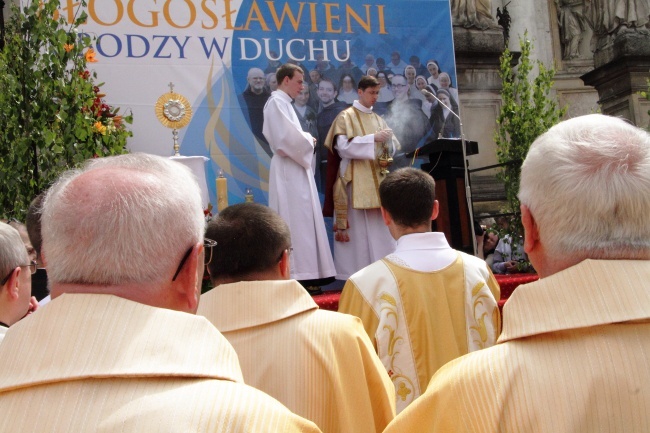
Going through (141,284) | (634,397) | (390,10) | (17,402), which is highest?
(390,10)

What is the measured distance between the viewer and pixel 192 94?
9047 millimetres

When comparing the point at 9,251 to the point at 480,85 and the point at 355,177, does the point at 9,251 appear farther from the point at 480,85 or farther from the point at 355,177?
the point at 480,85

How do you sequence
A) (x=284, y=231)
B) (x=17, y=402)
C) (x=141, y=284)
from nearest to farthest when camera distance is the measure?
(x=17, y=402) < (x=141, y=284) < (x=284, y=231)

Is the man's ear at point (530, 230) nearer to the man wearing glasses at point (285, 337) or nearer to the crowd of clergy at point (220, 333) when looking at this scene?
the crowd of clergy at point (220, 333)

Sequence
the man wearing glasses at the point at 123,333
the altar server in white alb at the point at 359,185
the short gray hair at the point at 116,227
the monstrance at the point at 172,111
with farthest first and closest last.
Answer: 1. the monstrance at the point at 172,111
2. the altar server in white alb at the point at 359,185
3. the short gray hair at the point at 116,227
4. the man wearing glasses at the point at 123,333

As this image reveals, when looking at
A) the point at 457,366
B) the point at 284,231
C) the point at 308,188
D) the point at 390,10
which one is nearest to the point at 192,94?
the point at 308,188

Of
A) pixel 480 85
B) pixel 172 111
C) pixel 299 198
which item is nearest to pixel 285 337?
pixel 299 198

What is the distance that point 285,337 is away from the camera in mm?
2477

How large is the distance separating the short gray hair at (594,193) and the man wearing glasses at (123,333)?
635mm

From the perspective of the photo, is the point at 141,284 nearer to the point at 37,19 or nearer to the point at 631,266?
the point at 631,266

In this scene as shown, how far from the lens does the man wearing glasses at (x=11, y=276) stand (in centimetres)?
265

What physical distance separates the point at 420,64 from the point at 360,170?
7.42ft

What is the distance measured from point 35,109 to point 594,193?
16.5 ft

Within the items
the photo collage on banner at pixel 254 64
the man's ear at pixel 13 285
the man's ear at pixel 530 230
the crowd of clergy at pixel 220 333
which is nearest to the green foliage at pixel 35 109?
the photo collage on banner at pixel 254 64
